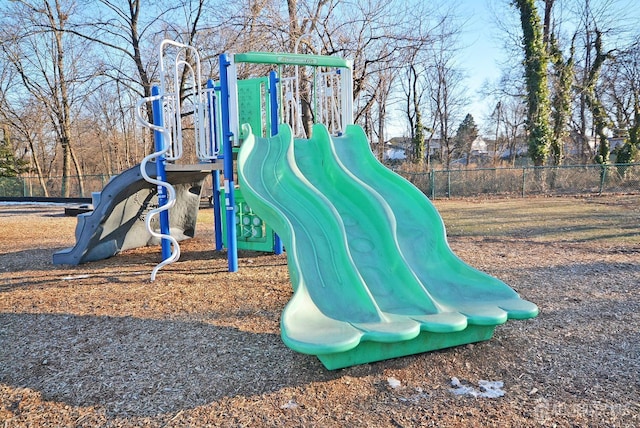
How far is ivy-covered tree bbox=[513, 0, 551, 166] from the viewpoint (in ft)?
66.1

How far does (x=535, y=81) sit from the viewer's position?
2039 cm

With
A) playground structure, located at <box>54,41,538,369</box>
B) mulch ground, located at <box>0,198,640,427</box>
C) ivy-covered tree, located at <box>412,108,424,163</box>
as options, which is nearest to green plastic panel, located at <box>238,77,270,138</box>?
playground structure, located at <box>54,41,538,369</box>

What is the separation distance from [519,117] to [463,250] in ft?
129

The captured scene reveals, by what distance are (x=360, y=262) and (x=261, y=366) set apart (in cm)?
124

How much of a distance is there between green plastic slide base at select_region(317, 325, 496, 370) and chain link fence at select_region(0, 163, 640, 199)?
56.1 ft

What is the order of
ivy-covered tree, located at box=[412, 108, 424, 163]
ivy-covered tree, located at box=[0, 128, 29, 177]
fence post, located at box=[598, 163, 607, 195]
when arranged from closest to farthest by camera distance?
fence post, located at box=[598, 163, 607, 195] < ivy-covered tree, located at box=[412, 108, 424, 163] < ivy-covered tree, located at box=[0, 128, 29, 177]

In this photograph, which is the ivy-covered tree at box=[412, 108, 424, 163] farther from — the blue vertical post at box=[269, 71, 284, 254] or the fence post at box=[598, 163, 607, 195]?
the blue vertical post at box=[269, 71, 284, 254]

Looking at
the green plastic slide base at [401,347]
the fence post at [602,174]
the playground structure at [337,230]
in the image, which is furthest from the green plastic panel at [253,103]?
the fence post at [602,174]

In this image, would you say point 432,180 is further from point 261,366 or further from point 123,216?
point 261,366

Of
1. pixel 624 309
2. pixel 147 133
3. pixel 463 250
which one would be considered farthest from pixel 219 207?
pixel 147 133

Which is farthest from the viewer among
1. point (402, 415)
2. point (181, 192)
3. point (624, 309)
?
point (181, 192)

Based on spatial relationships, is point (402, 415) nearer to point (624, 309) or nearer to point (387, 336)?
point (387, 336)

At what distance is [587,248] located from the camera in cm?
719

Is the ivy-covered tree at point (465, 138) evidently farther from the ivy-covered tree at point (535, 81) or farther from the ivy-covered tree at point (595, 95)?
the ivy-covered tree at point (535, 81)
